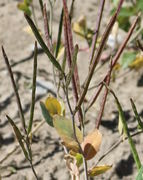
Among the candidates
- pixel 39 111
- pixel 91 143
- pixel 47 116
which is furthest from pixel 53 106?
pixel 39 111

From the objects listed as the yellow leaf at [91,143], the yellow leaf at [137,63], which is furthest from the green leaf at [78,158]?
the yellow leaf at [137,63]

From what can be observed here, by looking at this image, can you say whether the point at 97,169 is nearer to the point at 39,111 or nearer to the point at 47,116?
the point at 47,116

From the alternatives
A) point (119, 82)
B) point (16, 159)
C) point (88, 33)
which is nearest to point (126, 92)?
point (119, 82)

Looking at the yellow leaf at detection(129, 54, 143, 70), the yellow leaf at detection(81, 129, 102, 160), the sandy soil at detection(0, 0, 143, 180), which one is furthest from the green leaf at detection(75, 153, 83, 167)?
the yellow leaf at detection(129, 54, 143, 70)

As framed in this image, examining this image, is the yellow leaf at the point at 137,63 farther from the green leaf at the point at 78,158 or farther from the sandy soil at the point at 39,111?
the green leaf at the point at 78,158

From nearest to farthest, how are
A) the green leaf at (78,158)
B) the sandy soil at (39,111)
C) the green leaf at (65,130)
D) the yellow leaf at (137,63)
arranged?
the green leaf at (65,130), the green leaf at (78,158), the sandy soil at (39,111), the yellow leaf at (137,63)

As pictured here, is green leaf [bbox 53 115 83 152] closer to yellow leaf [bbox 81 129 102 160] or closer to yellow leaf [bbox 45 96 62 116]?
yellow leaf [bbox 81 129 102 160]

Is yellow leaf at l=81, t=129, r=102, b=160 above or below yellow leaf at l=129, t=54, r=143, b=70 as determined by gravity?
below

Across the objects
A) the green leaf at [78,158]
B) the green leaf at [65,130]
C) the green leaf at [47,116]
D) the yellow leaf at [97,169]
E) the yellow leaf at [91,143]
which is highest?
the green leaf at [47,116]

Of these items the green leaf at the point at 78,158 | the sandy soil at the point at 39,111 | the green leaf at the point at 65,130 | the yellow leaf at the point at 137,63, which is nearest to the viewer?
the green leaf at the point at 65,130
